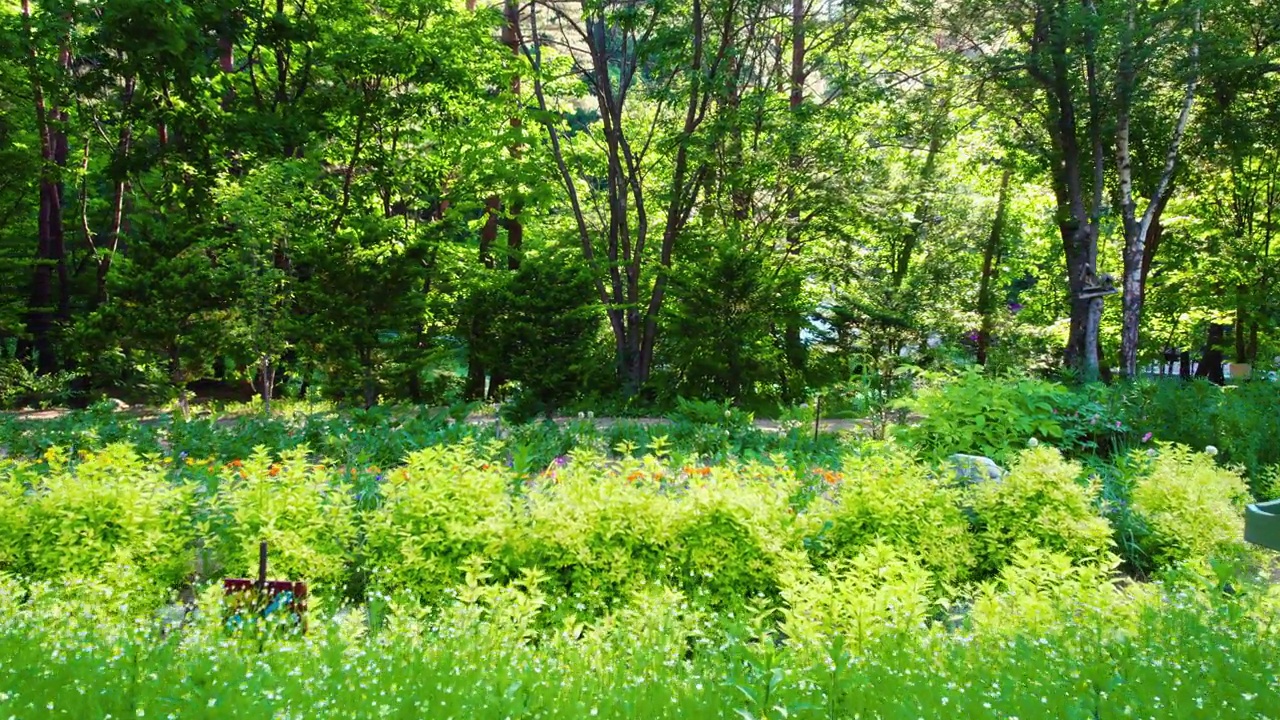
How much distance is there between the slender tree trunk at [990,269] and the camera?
17125 mm

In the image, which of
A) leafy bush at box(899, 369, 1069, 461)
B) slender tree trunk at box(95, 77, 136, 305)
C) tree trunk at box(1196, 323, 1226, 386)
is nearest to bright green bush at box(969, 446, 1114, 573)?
leafy bush at box(899, 369, 1069, 461)

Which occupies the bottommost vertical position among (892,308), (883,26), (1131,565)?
(1131,565)

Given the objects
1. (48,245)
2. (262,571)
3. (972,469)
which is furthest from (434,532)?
(48,245)

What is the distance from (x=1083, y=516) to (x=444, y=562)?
3.06 meters

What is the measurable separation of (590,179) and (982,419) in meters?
8.20

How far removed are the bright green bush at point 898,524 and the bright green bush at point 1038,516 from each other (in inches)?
5.5

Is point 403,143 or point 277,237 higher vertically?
point 403,143

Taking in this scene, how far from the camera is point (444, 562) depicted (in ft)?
12.2

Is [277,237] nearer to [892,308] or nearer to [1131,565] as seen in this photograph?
[892,308]

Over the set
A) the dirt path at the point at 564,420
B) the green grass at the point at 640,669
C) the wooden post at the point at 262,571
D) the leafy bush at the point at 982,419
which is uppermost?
the leafy bush at the point at 982,419

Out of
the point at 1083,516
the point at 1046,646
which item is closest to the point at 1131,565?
the point at 1083,516

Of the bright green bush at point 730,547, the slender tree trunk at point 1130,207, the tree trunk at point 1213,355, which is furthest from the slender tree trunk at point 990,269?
the bright green bush at point 730,547

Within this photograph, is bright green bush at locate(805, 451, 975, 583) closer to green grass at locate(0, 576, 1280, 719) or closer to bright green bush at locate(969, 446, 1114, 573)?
bright green bush at locate(969, 446, 1114, 573)

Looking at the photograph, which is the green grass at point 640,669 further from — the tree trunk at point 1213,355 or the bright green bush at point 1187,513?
the tree trunk at point 1213,355
